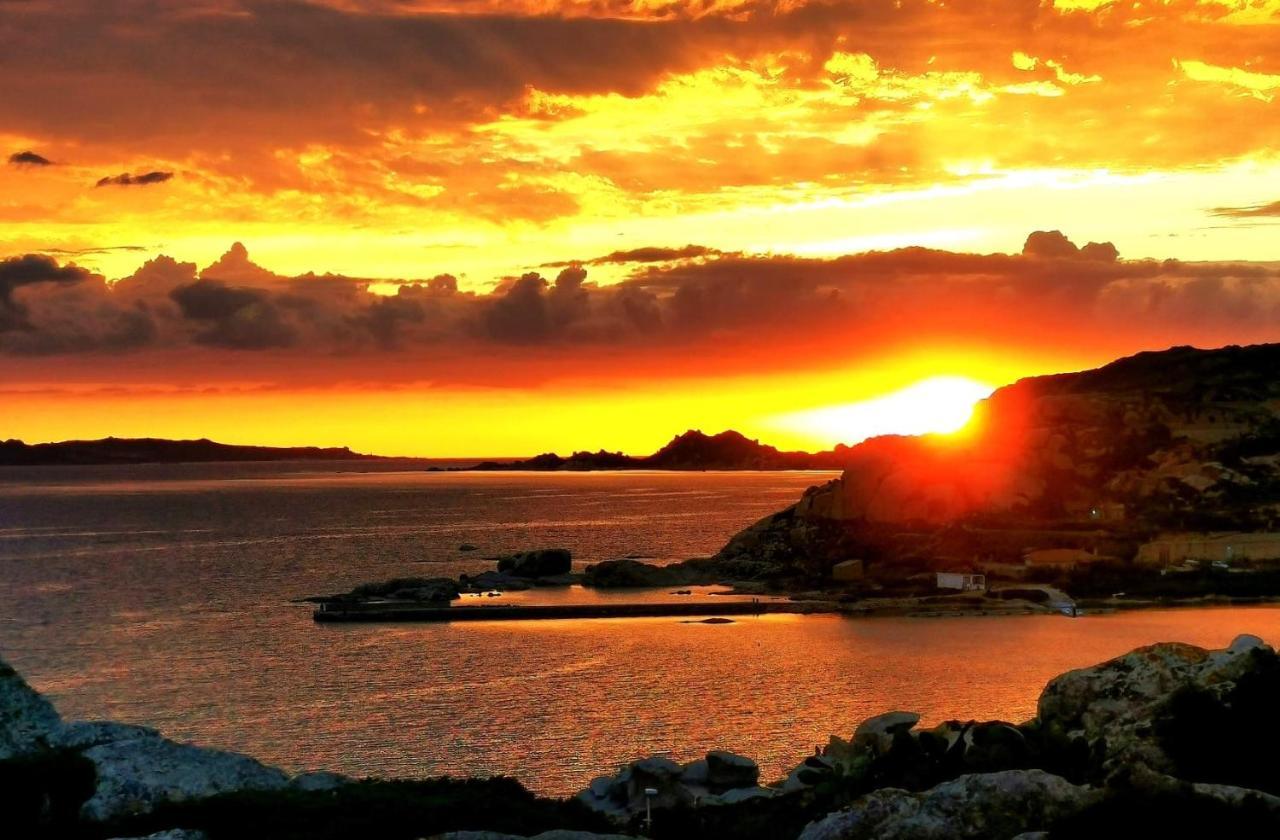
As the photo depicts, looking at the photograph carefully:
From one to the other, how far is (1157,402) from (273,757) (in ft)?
399

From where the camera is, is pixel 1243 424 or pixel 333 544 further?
pixel 333 544

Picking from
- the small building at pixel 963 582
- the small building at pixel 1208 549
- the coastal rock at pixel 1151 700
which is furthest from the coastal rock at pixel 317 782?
the small building at pixel 1208 549

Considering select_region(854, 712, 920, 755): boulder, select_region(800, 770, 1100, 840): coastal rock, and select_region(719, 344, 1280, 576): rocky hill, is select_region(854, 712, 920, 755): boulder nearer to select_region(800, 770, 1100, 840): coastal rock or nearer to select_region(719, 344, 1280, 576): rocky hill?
select_region(800, 770, 1100, 840): coastal rock

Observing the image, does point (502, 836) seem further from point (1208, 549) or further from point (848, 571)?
point (1208, 549)

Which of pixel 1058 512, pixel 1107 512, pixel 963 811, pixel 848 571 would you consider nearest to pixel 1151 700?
pixel 963 811

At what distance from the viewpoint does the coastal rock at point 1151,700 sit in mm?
22516

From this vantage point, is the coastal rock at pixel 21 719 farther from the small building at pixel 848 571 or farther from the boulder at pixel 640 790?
the small building at pixel 848 571

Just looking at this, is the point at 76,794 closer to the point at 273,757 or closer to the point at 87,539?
the point at 273,757

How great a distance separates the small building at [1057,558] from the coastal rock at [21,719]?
4022 inches

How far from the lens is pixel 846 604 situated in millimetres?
105938

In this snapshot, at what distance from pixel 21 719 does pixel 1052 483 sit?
125m

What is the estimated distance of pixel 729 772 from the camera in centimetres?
3425

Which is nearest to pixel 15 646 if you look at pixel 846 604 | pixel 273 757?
pixel 273 757

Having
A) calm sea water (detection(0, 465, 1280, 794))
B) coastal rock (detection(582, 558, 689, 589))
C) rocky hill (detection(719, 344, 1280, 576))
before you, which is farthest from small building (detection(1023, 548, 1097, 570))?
coastal rock (detection(582, 558, 689, 589))
